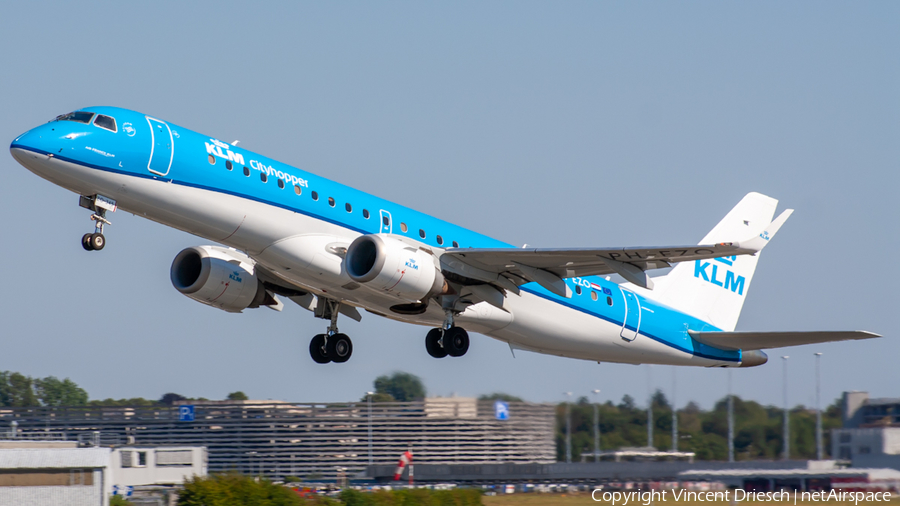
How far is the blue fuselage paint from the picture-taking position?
837 inches

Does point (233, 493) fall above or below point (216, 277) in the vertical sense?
below

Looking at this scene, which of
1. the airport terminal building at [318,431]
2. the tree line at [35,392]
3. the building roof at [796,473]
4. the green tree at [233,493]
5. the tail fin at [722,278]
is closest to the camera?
the green tree at [233,493]

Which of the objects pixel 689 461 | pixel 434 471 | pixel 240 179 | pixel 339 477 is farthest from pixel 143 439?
pixel 240 179

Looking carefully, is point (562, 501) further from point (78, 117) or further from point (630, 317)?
point (78, 117)

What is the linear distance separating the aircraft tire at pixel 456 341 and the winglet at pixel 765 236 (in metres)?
7.42

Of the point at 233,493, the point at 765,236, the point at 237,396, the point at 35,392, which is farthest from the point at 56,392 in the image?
the point at 765,236

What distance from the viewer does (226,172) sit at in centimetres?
2281

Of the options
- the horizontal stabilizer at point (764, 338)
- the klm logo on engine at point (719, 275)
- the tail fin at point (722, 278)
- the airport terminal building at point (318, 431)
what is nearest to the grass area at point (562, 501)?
the horizontal stabilizer at point (764, 338)

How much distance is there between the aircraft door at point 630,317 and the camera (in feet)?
97.1

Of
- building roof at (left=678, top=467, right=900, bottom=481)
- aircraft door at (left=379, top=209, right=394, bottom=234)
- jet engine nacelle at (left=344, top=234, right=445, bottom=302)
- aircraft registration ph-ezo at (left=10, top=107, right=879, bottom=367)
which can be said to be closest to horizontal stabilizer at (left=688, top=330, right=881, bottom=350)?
aircraft registration ph-ezo at (left=10, top=107, right=879, bottom=367)

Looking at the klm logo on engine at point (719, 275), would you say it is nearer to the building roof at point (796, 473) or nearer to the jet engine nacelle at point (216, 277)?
the building roof at point (796, 473)

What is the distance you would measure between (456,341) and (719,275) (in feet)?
38.3

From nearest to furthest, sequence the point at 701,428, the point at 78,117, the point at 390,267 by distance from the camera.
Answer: the point at 78,117
the point at 390,267
the point at 701,428

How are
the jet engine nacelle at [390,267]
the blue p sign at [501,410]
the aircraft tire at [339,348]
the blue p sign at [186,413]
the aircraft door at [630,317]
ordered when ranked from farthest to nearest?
1. the blue p sign at [186,413]
2. the blue p sign at [501,410]
3. the aircraft door at [630,317]
4. the aircraft tire at [339,348]
5. the jet engine nacelle at [390,267]
